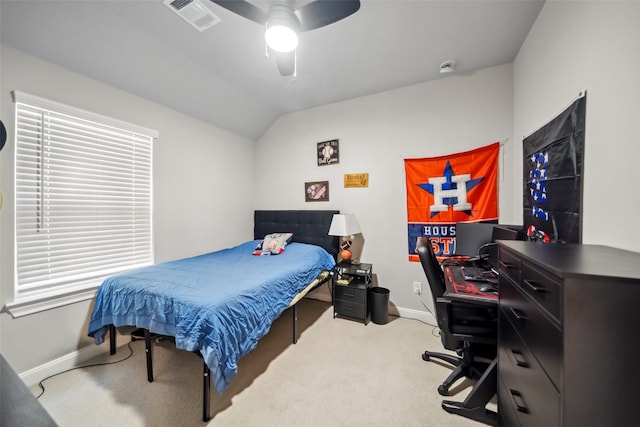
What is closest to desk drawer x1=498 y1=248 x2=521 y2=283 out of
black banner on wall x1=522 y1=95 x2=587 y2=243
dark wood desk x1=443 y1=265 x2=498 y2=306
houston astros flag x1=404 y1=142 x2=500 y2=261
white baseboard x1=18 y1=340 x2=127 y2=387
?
dark wood desk x1=443 y1=265 x2=498 y2=306

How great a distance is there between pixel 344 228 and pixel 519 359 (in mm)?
1908

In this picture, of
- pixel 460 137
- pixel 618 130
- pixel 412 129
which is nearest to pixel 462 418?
pixel 618 130

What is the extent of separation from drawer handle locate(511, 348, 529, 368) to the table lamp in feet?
6.00

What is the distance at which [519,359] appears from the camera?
3.20ft

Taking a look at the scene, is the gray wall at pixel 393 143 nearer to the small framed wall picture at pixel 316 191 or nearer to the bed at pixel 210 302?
the small framed wall picture at pixel 316 191

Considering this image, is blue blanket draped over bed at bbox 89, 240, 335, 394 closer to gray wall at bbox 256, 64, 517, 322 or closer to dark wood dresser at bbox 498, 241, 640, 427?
gray wall at bbox 256, 64, 517, 322

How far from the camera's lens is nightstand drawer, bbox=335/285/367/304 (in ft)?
8.61

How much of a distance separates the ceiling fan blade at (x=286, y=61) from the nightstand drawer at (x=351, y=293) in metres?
2.27

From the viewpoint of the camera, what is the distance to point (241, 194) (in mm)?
3611

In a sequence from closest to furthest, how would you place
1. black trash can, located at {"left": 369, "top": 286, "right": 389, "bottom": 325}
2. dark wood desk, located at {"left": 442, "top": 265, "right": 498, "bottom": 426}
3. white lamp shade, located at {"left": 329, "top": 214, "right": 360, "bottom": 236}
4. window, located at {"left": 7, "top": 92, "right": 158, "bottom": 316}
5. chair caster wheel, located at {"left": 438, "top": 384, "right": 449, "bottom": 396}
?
1. dark wood desk, located at {"left": 442, "top": 265, "right": 498, "bottom": 426}
2. chair caster wheel, located at {"left": 438, "top": 384, "right": 449, "bottom": 396}
3. window, located at {"left": 7, "top": 92, "right": 158, "bottom": 316}
4. black trash can, located at {"left": 369, "top": 286, "right": 389, "bottom": 325}
5. white lamp shade, located at {"left": 329, "top": 214, "right": 360, "bottom": 236}

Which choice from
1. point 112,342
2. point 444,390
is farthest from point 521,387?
point 112,342

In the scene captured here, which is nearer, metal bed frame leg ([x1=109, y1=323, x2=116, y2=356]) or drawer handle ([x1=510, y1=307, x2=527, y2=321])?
Result: drawer handle ([x1=510, y1=307, x2=527, y2=321])

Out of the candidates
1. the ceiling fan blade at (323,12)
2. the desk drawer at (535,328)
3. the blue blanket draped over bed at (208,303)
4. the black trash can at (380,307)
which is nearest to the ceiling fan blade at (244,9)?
the ceiling fan blade at (323,12)

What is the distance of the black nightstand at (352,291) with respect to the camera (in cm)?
262
